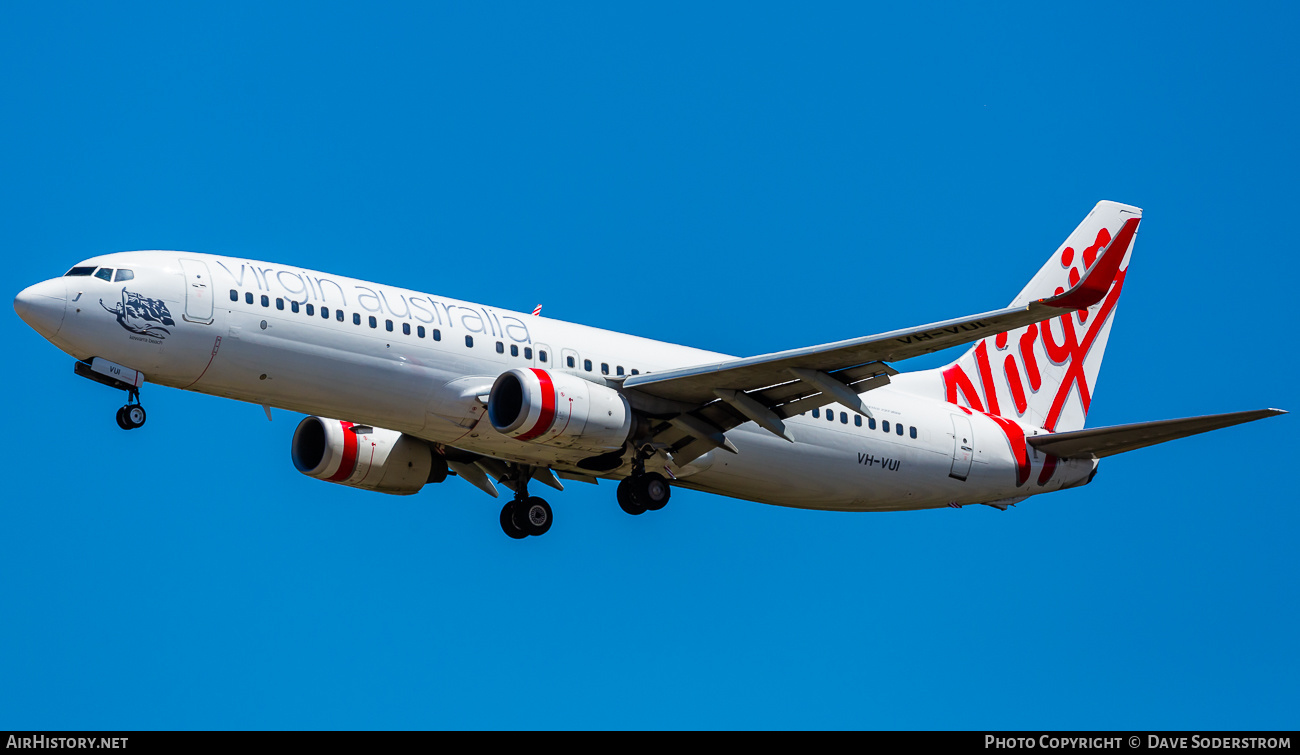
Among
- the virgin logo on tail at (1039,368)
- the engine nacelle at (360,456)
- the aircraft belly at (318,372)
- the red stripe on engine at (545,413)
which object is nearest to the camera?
the aircraft belly at (318,372)

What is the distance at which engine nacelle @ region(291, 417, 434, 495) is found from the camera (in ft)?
119

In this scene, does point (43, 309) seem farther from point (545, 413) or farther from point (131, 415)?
point (545, 413)

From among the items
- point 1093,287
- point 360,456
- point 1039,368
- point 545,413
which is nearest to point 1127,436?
point 1039,368

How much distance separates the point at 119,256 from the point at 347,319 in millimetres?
4606

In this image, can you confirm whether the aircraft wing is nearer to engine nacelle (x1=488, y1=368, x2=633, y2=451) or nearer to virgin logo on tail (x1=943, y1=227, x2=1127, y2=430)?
engine nacelle (x1=488, y1=368, x2=633, y2=451)

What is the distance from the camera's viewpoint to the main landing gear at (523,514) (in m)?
37.4

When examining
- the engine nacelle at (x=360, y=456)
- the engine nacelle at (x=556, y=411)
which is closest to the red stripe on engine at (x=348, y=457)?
the engine nacelle at (x=360, y=456)

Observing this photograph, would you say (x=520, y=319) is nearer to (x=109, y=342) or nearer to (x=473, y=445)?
(x=473, y=445)

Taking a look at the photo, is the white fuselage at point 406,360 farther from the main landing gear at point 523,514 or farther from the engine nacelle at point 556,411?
the main landing gear at point 523,514

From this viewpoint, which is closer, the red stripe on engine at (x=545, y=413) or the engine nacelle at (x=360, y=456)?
the red stripe on engine at (x=545, y=413)

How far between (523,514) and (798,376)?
901cm

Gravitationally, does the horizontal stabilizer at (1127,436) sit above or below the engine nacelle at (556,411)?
above

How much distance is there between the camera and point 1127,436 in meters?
36.0

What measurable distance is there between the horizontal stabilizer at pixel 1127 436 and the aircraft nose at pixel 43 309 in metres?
23.0
